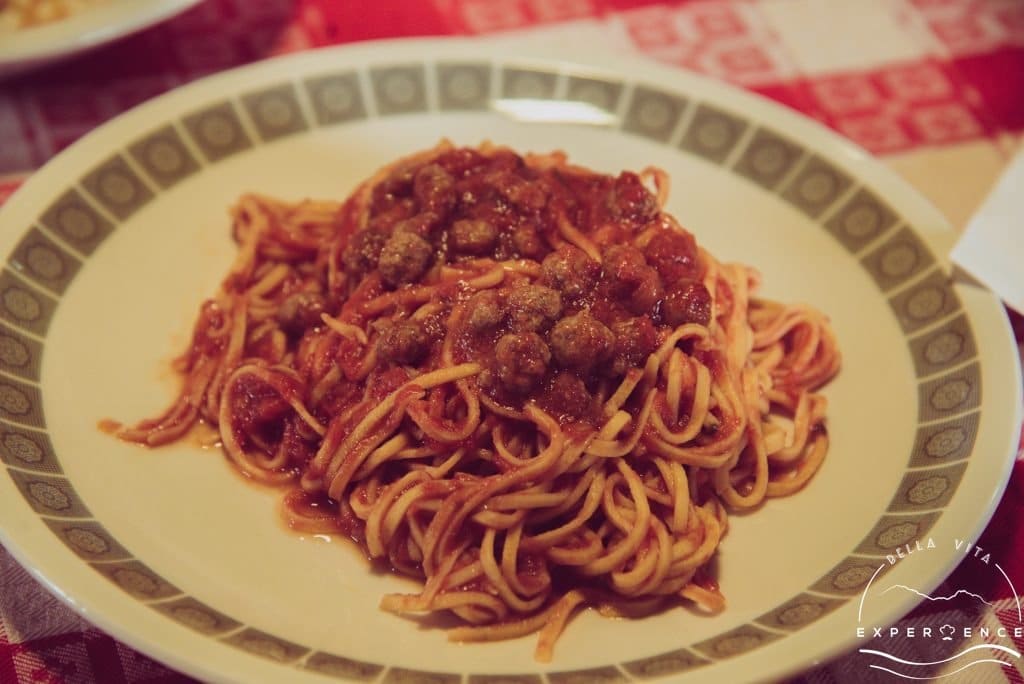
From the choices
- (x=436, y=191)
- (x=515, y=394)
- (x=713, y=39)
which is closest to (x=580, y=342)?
(x=515, y=394)

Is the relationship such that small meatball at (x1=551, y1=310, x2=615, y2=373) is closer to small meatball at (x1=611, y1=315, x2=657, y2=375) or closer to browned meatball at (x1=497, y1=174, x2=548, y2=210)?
small meatball at (x1=611, y1=315, x2=657, y2=375)

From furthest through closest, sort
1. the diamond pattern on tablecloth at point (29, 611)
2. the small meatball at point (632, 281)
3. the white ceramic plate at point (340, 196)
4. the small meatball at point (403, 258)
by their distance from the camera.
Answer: the small meatball at point (403, 258)
the small meatball at point (632, 281)
the diamond pattern on tablecloth at point (29, 611)
the white ceramic plate at point (340, 196)

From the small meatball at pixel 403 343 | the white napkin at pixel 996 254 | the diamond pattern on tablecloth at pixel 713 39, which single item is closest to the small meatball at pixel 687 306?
the small meatball at pixel 403 343

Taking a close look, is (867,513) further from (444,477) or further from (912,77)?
(912,77)

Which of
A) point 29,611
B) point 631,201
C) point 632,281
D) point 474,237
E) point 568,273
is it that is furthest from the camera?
point 631,201

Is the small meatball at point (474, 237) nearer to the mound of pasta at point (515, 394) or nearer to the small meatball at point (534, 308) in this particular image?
the mound of pasta at point (515, 394)

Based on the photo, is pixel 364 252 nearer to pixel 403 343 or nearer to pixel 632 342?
pixel 403 343
